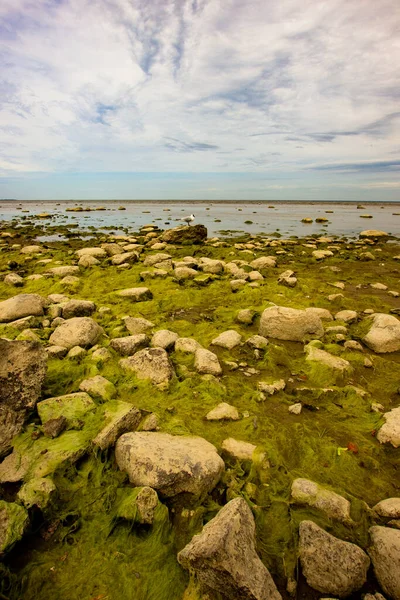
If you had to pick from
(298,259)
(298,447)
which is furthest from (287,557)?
(298,259)

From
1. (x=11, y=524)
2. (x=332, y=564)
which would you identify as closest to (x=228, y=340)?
(x=332, y=564)

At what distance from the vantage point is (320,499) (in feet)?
8.58

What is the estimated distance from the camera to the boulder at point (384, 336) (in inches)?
204

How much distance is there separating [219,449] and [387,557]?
1.56 metres

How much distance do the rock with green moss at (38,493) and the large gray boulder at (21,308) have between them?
13.7ft

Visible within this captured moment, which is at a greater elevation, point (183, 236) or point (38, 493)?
point (183, 236)

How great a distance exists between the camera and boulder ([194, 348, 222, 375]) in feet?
14.6

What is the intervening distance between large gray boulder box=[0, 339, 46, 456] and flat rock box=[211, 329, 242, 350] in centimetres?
282

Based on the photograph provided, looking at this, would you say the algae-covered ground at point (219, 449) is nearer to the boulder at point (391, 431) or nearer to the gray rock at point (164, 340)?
the boulder at point (391, 431)

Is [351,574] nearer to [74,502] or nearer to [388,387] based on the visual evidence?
[74,502]

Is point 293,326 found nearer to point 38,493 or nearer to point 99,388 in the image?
point 99,388

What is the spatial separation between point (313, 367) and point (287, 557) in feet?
9.14

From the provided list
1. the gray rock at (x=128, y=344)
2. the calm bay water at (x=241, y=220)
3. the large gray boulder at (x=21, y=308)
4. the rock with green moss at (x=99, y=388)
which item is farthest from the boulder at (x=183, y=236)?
the rock with green moss at (x=99, y=388)

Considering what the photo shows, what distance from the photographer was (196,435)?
11.0 feet
